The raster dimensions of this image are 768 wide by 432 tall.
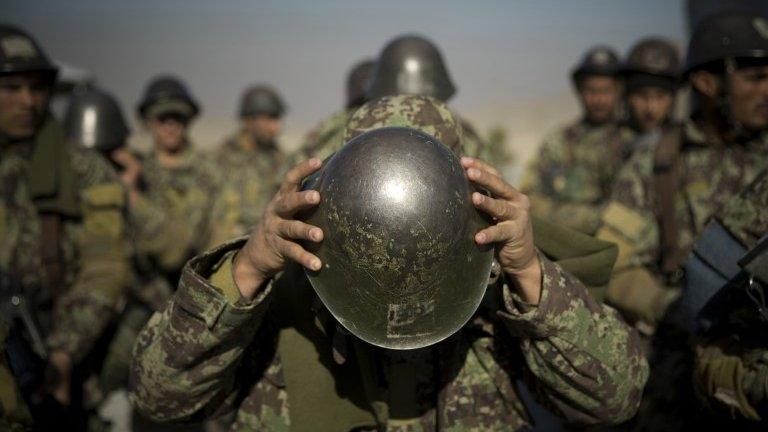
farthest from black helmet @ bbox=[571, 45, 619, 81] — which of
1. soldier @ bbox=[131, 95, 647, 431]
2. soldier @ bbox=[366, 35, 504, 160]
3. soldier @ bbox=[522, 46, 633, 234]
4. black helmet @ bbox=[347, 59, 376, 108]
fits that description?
soldier @ bbox=[131, 95, 647, 431]

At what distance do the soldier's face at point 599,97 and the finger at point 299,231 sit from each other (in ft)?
24.0

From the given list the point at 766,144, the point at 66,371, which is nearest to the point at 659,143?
the point at 766,144

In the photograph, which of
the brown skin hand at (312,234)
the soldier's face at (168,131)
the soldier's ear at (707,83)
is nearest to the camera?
the brown skin hand at (312,234)

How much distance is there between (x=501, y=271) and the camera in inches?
81.3

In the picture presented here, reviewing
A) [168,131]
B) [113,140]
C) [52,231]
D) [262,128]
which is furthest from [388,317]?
[262,128]

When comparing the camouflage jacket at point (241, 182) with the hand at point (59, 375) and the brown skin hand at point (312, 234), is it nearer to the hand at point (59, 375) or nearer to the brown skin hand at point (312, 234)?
the hand at point (59, 375)

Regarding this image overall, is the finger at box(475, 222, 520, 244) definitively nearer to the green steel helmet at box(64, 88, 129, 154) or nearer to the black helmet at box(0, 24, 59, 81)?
the black helmet at box(0, 24, 59, 81)

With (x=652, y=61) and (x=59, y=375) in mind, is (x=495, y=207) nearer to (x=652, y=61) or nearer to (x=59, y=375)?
(x=59, y=375)

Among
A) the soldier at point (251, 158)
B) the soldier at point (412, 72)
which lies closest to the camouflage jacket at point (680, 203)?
the soldier at point (412, 72)

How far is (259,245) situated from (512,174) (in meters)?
6.35

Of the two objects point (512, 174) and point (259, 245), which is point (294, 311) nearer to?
point (259, 245)

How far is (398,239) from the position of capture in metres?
1.69

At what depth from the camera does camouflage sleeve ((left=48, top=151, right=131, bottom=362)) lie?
3.93 metres

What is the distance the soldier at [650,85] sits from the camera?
7.61m
